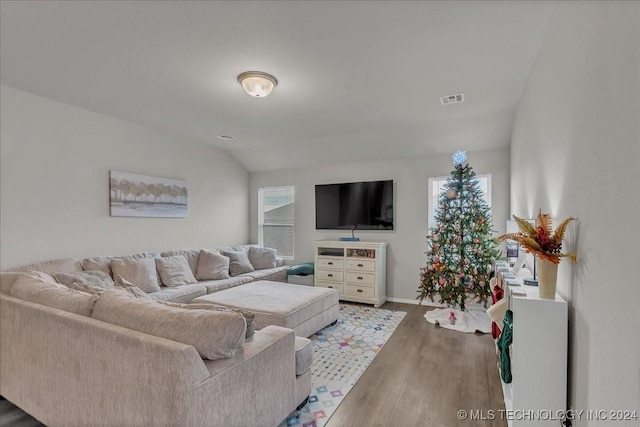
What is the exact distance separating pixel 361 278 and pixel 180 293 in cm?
258

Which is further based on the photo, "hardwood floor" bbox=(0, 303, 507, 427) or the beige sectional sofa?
"hardwood floor" bbox=(0, 303, 507, 427)

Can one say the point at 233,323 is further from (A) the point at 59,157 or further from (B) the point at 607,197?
(A) the point at 59,157

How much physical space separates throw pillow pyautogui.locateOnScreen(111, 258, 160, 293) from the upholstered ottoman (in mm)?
678

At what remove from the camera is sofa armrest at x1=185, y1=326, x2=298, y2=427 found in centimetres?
139

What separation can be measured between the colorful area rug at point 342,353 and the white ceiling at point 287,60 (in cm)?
261

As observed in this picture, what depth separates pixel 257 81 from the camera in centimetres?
271

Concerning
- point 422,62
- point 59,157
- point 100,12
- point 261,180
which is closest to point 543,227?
point 422,62

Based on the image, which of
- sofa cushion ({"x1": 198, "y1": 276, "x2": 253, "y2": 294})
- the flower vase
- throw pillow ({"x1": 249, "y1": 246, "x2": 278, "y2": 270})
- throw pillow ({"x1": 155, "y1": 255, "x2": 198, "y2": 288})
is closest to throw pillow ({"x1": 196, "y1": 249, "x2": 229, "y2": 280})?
sofa cushion ({"x1": 198, "y1": 276, "x2": 253, "y2": 294})

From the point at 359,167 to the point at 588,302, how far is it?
4169 mm

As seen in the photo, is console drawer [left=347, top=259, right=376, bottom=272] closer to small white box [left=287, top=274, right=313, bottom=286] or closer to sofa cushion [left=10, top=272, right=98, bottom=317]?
small white box [left=287, top=274, right=313, bottom=286]

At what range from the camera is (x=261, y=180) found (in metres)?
6.32

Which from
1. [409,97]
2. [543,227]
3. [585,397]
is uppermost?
[409,97]

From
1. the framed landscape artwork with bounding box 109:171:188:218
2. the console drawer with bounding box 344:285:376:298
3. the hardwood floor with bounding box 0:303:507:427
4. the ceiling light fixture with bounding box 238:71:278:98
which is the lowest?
the hardwood floor with bounding box 0:303:507:427

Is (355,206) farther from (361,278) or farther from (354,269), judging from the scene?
(361,278)
